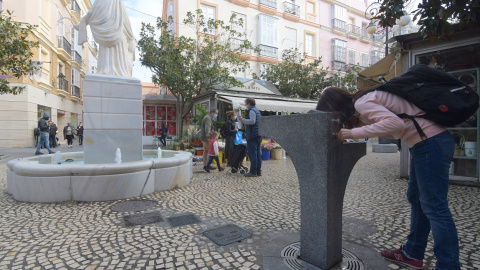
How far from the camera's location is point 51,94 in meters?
19.0

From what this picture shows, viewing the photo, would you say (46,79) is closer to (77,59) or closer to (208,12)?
(77,59)

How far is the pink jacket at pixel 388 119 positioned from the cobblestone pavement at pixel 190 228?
3.64 feet

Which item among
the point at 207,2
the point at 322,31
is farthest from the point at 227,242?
the point at 322,31

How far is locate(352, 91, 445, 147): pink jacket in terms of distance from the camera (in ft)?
5.90

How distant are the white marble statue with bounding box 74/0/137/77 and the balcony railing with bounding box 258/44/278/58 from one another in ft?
52.4

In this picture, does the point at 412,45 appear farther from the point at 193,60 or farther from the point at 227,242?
the point at 193,60

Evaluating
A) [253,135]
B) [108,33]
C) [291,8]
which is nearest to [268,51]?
[291,8]

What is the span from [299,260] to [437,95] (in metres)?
1.55

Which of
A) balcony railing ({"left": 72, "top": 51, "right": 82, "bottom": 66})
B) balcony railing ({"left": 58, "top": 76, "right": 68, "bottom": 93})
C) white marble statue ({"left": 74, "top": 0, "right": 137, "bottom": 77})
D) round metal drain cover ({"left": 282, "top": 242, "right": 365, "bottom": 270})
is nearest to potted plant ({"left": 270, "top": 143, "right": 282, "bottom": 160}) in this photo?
white marble statue ({"left": 74, "top": 0, "right": 137, "bottom": 77})

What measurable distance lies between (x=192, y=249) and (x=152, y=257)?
35cm

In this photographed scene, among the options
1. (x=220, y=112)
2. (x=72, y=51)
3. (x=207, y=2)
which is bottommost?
(x=220, y=112)

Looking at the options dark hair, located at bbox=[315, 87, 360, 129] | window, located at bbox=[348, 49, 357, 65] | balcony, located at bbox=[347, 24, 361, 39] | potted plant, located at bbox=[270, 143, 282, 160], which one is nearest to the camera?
dark hair, located at bbox=[315, 87, 360, 129]

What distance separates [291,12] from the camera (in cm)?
2258

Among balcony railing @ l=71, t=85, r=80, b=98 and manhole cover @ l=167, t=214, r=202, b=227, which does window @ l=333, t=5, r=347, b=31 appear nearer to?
balcony railing @ l=71, t=85, r=80, b=98
